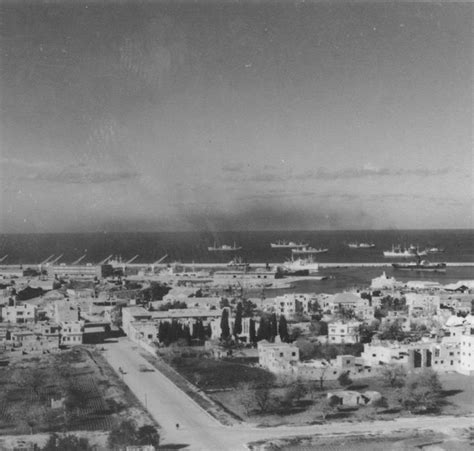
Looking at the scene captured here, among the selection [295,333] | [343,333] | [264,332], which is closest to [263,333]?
[264,332]

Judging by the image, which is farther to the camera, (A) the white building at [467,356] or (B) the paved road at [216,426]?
(A) the white building at [467,356]

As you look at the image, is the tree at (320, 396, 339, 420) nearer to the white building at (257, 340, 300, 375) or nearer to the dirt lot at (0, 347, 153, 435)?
the white building at (257, 340, 300, 375)

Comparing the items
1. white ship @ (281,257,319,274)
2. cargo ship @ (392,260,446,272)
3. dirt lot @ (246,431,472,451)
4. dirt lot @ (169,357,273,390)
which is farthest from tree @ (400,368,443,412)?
cargo ship @ (392,260,446,272)

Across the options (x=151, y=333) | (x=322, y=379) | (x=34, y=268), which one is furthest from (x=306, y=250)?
(x=322, y=379)

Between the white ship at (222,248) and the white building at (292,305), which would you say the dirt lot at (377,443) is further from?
the white ship at (222,248)

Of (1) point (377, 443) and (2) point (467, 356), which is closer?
(1) point (377, 443)

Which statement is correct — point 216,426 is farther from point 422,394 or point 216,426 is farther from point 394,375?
point 394,375

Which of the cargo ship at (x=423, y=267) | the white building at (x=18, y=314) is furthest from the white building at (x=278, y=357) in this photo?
the cargo ship at (x=423, y=267)
